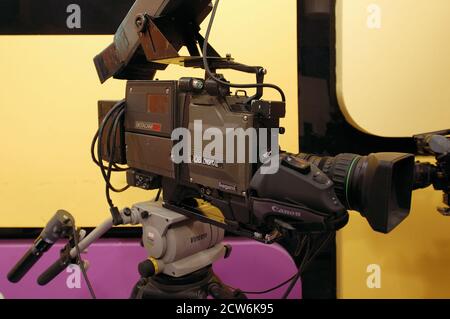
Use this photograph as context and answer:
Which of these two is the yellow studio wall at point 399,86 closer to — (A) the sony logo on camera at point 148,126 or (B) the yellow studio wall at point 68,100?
(B) the yellow studio wall at point 68,100

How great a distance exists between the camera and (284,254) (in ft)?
3.80

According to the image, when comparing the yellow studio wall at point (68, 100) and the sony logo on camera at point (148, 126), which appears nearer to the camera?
the sony logo on camera at point (148, 126)

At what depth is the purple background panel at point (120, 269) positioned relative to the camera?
1.16m

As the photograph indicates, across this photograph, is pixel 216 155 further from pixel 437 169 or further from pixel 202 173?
pixel 437 169

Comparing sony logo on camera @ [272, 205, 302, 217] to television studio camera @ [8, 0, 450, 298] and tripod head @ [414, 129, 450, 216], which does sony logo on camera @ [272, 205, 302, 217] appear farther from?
tripod head @ [414, 129, 450, 216]

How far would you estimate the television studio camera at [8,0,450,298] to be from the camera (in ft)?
1.98

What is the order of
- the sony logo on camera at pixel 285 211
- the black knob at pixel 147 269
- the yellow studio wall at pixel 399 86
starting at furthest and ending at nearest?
1. the yellow studio wall at pixel 399 86
2. the black knob at pixel 147 269
3. the sony logo on camera at pixel 285 211

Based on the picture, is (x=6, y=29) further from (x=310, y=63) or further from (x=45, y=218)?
(x=310, y=63)

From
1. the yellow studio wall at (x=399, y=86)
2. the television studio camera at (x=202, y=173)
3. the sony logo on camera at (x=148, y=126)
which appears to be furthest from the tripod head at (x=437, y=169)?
the sony logo on camera at (x=148, y=126)

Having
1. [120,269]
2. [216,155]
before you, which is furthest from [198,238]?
[120,269]

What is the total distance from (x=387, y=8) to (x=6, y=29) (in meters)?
1.12

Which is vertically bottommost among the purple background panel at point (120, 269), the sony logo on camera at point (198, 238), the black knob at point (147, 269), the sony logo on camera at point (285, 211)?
the purple background panel at point (120, 269)

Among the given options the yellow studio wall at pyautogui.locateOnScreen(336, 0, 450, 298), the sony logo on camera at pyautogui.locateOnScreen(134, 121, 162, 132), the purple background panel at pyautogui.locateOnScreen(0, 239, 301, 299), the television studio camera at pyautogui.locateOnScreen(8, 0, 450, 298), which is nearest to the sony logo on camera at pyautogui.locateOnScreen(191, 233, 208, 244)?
the television studio camera at pyautogui.locateOnScreen(8, 0, 450, 298)
